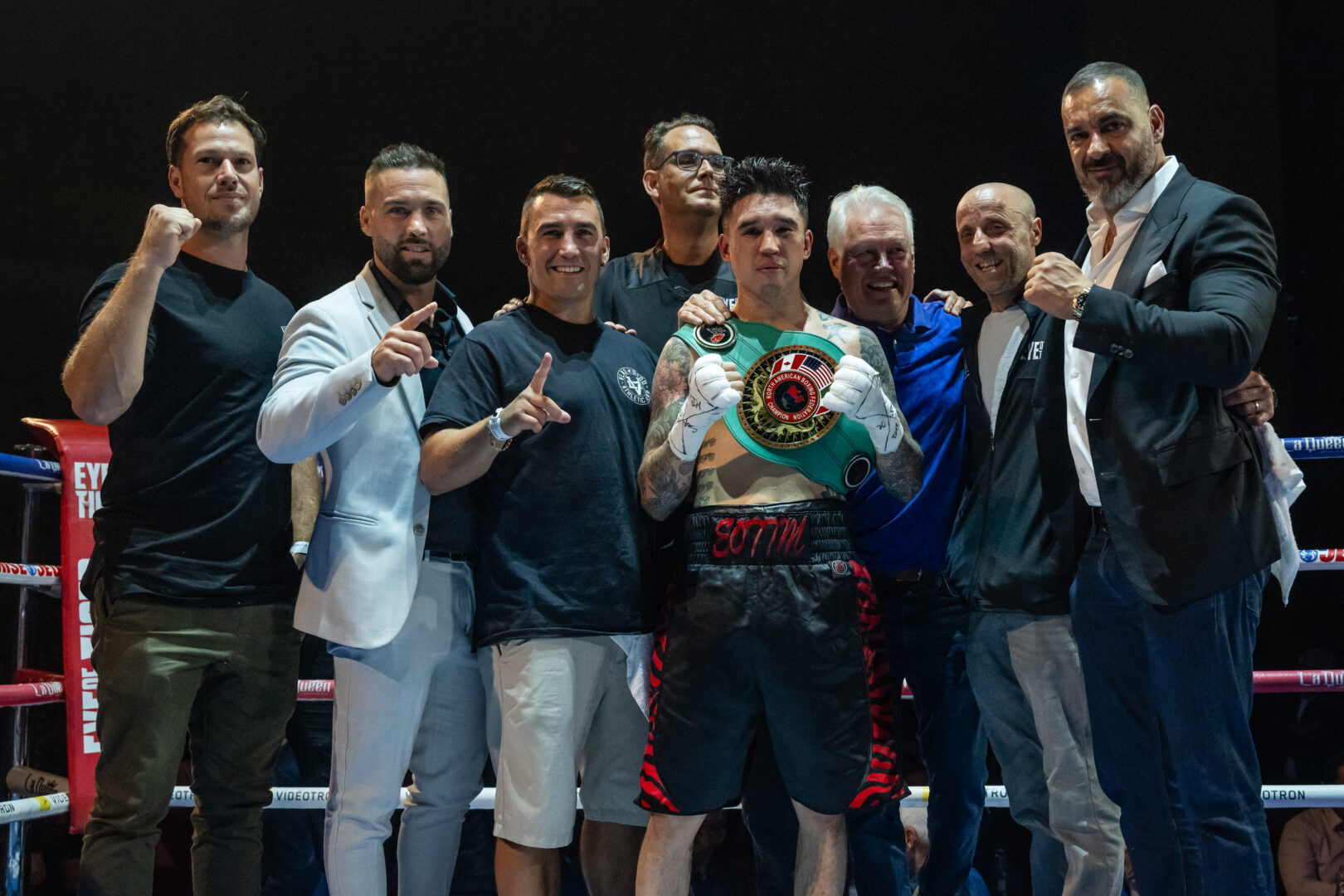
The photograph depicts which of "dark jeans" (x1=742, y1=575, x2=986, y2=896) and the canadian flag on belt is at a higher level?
the canadian flag on belt

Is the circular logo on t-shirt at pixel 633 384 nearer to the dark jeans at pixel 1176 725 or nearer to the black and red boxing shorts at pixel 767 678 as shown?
the black and red boxing shorts at pixel 767 678

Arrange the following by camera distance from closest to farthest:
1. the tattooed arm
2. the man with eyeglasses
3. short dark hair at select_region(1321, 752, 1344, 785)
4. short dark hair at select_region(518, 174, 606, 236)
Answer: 1. the tattooed arm
2. short dark hair at select_region(518, 174, 606, 236)
3. the man with eyeglasses
4. short dark hair at select_region(1321, 752, 1344, 785)

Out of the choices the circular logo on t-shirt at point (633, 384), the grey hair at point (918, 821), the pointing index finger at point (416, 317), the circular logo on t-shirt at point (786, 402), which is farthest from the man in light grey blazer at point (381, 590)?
the grey hair at point (918, 821)

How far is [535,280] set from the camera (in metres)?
2.19

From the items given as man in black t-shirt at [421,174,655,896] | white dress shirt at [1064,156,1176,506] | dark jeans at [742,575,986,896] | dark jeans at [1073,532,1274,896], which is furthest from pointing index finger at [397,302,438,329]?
dark jeans at [1073,532,1274,896]

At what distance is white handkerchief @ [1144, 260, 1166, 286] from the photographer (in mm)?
1861

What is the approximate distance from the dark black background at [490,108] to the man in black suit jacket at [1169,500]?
1.92m

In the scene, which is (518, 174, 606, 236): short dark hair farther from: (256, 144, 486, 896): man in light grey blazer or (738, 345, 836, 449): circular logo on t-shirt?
(738, 345, 836, 449): circular logo on t-shirt

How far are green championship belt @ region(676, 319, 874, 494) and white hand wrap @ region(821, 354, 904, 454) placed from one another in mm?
61

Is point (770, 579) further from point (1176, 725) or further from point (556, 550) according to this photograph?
point (1176, 725)

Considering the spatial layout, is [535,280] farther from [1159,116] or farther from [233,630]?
[1159,116]

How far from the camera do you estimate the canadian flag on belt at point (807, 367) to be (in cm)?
198

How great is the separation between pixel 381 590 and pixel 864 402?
959 millimetres

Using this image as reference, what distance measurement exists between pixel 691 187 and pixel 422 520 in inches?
47.2
